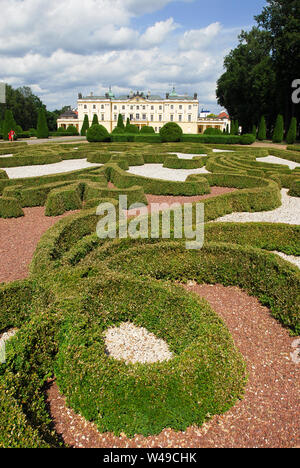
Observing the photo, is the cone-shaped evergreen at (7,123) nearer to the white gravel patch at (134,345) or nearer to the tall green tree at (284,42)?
the tall green tree at (284,42)

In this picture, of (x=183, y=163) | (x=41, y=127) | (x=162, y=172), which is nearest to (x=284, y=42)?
(x=183, y=163)

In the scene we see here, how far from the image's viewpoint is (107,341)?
4.29 m

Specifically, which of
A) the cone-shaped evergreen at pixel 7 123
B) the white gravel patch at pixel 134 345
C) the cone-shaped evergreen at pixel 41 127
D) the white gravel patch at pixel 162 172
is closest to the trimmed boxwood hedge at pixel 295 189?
the white gravel patch at pixel 162 172

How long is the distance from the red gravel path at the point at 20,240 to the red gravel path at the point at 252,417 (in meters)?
2.95

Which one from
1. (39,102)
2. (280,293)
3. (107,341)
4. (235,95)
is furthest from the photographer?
(39,102)

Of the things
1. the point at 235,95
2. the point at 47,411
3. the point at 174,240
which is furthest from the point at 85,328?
the point at 235,95

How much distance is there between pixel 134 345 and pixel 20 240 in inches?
174

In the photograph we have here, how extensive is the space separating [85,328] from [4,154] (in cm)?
2112

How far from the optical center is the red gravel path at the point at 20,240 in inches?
233

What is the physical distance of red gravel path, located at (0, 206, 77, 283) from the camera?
19.4 ft

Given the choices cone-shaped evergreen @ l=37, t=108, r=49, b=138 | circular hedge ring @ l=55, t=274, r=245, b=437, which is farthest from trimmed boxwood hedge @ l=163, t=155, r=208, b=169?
cone-shaped evergreen @ l=37, t=108, r=49, b=138

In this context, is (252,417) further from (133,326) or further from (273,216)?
(273,216)

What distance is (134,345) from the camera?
13.9 feet

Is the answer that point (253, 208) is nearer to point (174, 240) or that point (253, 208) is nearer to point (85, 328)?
point (174, 240)
